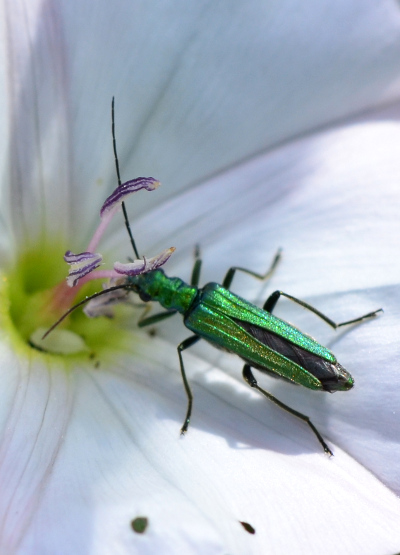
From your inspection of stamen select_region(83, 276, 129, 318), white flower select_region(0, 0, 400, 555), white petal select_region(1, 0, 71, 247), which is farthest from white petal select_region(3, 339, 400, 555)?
white petal select_region(1, 0, 71, 247)

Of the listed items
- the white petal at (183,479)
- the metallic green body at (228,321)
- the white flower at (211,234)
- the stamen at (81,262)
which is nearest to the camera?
the white petal at (183,479)

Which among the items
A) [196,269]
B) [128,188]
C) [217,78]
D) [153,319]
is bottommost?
[153,319]

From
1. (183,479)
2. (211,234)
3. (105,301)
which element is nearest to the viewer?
(183,479)

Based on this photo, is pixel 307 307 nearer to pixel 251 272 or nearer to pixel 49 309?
pixel 251 272

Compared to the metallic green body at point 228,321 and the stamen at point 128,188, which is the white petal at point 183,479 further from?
the stamen at point 128,188

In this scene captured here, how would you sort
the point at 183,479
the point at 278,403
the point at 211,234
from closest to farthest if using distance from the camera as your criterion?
the point at 183,479 < the point at 278,403 < the point at 211,234

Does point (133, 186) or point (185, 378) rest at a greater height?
point (133, 186)

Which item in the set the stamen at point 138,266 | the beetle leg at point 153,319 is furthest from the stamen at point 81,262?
the beetle leg at point 153,319

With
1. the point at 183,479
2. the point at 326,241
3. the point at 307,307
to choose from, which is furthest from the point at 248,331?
the point at 183,479

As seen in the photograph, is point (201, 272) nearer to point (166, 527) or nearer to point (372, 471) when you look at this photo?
point (372, 471)
